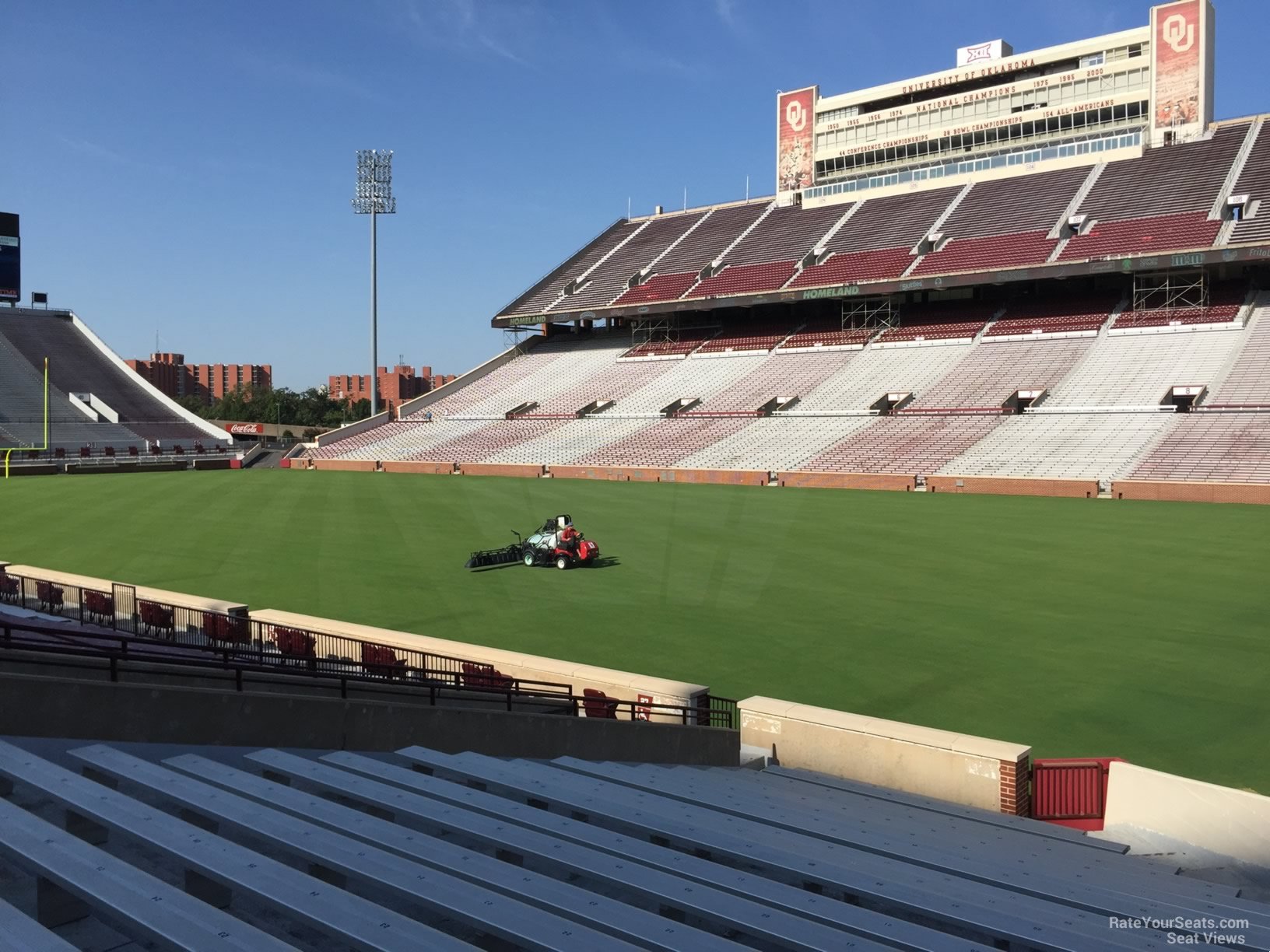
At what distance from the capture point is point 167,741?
693 centimetres

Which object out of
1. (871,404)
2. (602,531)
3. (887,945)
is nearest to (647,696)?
(887,945)

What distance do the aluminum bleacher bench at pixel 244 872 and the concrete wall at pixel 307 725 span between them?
3.77 feet

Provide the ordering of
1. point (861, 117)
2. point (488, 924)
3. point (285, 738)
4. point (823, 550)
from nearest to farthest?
point (488, 924)
point (285, 738)
point (823, 550)
point (861, 117)

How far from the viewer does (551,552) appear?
25594 millimetres

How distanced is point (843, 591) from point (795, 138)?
64.5 meters

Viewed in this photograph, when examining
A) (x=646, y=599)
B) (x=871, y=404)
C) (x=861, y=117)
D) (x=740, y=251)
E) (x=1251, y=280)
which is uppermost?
(x=861, y=117)

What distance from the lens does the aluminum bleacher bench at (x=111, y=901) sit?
11.5ft

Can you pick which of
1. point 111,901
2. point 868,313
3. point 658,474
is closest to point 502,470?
point 658,474

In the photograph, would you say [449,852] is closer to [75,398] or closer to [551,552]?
[551,552]

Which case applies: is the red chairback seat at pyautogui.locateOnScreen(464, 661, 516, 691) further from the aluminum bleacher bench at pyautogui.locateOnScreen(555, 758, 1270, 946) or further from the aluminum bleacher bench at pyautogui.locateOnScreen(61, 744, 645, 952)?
the aluminum bleacher bench at pyautogui.locateOnScreen(61, 744, 645, 952)

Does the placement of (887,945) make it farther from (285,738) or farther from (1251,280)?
(1251,280)

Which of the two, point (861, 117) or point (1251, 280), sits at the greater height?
point (861, 117)

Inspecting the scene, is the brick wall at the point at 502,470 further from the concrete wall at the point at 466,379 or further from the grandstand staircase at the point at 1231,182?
the grandstand staircase at the point at 1231,182

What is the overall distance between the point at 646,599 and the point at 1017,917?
54.8ft
